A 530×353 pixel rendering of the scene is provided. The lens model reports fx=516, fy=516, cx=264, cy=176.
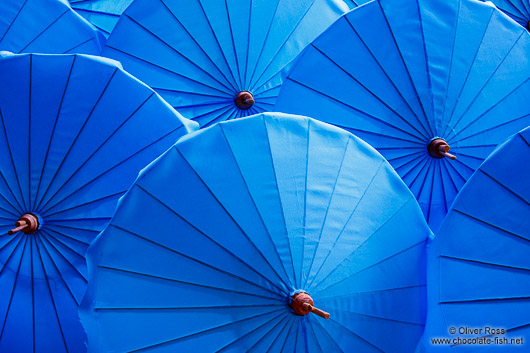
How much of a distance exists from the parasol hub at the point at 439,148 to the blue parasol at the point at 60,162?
1.56 meters

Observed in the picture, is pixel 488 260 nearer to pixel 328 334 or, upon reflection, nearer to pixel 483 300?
pixel 483 300

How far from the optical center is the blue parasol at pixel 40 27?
3838 millimetres

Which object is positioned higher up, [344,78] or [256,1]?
[256,1]

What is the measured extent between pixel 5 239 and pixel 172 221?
125 cm

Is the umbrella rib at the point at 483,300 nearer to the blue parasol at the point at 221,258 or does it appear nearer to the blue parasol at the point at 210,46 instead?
the blue parasol at the point at 221,258

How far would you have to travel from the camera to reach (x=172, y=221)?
97.6 inches

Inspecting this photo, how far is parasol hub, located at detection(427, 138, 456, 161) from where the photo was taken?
126 inches

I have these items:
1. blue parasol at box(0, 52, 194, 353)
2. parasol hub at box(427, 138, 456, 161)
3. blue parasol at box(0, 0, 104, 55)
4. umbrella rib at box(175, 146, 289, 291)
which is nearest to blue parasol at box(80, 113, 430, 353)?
umbrella rib at box(175, 146, 289, 291)

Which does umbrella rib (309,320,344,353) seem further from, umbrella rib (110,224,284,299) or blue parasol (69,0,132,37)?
blue parasol (69,0,132,37)

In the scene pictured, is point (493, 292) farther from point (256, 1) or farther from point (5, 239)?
point (5, 239)

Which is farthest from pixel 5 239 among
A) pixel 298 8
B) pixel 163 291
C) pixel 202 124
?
pixel 298 8

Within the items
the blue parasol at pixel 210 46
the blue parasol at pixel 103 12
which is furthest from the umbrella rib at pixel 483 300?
the blue parasol at pixel 103 12

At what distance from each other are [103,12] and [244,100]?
1722 millimetres

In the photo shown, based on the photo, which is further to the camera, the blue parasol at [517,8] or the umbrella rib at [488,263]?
the blue parasol at [517,8]
